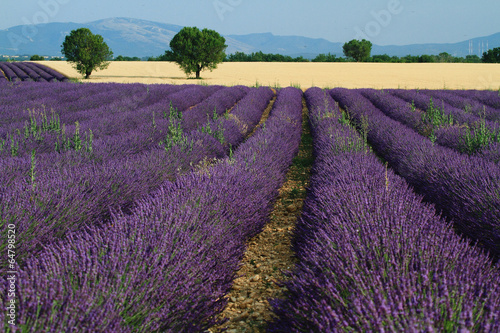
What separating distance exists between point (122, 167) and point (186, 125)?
3271 millimetres

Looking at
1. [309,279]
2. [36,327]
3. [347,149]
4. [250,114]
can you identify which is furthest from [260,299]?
[250,114]

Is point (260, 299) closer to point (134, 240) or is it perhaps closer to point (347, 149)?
point (134, 240)

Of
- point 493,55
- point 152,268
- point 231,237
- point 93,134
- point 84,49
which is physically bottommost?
point 231,237

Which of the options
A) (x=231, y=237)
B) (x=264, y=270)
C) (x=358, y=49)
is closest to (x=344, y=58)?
(x=358, y=49)

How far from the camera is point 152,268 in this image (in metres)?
1.62

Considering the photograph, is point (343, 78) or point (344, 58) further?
point (344, 58)

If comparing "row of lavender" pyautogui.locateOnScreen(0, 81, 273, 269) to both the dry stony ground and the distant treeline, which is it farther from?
the distant treeline

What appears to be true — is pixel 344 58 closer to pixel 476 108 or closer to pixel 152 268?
pixel 476 108

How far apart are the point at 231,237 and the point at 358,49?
62.0 metres

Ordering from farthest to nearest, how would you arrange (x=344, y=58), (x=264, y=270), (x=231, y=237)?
(x=344, y=58) < (x=264, y=270) < (x=231, y=237)

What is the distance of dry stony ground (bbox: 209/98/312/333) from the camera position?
1931 millimetres

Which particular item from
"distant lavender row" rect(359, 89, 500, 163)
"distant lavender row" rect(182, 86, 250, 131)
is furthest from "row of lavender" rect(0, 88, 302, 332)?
"distant lavender row" rect(182, 86, 250, 131)

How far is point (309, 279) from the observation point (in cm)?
154

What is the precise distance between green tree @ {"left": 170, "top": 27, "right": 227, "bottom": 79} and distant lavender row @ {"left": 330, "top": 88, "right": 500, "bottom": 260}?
2259 centimetres
